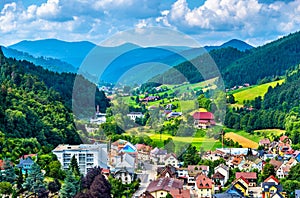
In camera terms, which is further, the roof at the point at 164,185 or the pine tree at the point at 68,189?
the roof at the point at 164,185

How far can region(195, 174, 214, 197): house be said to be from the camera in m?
13.9

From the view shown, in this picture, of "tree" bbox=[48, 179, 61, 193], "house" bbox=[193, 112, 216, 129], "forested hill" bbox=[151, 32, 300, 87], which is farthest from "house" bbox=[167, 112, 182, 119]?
"forested hill" bbox=[151, 32, 300, 87]

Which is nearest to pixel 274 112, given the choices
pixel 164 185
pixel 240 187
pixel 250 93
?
pixel 250 93

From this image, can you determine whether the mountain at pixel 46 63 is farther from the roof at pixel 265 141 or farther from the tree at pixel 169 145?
the tree at pixel 169 145

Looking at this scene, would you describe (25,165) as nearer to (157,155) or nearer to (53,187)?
(53,187)

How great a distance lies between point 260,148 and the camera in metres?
20.5

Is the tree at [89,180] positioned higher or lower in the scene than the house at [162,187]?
higher

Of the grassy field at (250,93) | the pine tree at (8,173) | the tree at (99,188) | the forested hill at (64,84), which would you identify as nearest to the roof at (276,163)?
the tree at (99,188)

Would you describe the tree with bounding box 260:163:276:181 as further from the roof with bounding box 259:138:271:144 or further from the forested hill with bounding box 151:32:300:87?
the forested hill with bounding box 151:32:300:87

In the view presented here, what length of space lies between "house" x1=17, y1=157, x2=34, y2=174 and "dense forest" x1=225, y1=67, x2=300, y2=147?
12349 millimetres

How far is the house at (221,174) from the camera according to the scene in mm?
15148

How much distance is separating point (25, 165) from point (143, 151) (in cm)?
589

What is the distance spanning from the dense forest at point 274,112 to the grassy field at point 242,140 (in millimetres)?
1484

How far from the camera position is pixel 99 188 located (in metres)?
11.6
